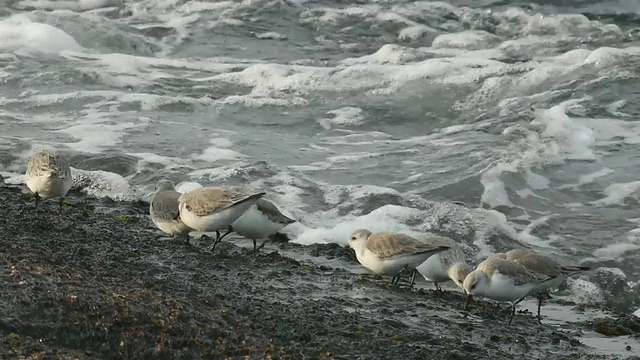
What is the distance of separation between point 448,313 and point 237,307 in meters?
2.02

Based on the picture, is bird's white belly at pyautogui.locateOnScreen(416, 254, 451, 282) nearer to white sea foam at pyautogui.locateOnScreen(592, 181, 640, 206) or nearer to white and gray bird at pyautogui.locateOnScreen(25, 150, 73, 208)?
white and gray bird at pyautogui.locateOnScreen(25, 150, 73, 208)

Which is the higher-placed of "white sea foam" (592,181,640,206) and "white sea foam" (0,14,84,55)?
"white sea foam" (592,181,640,206)

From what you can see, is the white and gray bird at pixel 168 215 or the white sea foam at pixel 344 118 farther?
the white sea foam at pixel 344 118

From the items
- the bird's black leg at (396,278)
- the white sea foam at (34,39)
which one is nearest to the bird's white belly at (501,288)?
the bird's black leg at (396,278)

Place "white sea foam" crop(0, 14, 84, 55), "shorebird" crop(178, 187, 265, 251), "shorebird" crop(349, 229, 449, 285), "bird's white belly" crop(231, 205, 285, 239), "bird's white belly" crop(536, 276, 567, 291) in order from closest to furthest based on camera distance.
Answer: "bird's white belly" crop(536, 276, 567, 291) < "shorebird" crop(349, 229, 449, 285) < "shorebird" crop(178, 187, 265, 251) < "bird's white belly" crop(231, 205, 285, 239) < "white sea foam" crop(0, 14, 84, 55)

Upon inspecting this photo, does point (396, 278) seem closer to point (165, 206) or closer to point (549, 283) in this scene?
point (549, 283)

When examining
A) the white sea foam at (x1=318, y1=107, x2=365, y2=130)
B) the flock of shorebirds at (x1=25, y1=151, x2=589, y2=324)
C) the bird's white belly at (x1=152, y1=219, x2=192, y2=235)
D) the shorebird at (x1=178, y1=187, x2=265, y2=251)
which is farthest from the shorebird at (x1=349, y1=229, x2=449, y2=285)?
the white sea foam at (x1=318, y1=107, x2=365, y2=130)

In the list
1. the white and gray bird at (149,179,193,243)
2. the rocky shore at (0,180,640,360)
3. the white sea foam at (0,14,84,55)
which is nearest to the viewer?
the rocky shore at (0,180,640,360)

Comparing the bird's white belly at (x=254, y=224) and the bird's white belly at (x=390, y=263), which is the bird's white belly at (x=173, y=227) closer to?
the bird's white belly at (x=254, y=224)

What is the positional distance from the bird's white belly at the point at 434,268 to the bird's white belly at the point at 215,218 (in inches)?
63.6

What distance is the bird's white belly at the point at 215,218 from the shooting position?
8734 mm

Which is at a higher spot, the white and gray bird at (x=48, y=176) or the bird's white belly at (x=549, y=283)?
the white and gray bird at (x=48, y=176)

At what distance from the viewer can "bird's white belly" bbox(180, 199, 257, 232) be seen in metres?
8.73

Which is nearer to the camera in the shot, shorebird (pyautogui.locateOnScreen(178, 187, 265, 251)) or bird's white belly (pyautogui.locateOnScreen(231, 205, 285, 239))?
shorebird (pyautogui.locateOnScreen(178, 187, 265, 251))
